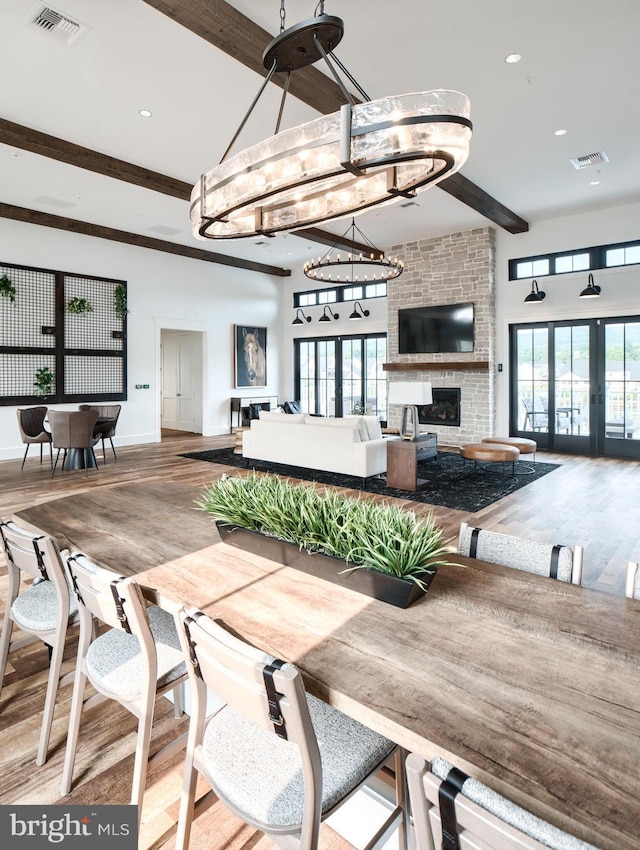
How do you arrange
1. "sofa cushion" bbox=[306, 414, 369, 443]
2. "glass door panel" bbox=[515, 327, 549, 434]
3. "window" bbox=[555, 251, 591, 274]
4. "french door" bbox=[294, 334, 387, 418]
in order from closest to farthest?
"sofa cushion" bbox=[306, 414, 369, 443] < "window" bbox=[555, 251, 591, 274] < "glass door panel" bbox=[515, 327, 549, 434] < "french door" bbox=[294, 334, 387, 418]

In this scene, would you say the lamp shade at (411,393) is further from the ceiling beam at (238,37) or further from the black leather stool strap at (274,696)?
the black leather stool strap at (274,696)

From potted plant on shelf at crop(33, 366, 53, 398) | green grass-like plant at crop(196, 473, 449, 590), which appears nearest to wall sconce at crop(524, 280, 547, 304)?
green grass-like plant at crop(196, 473, 449, 590)

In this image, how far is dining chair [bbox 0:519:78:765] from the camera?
174 cm

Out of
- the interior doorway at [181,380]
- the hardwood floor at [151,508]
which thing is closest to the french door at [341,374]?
the interior doorway at [181,380]

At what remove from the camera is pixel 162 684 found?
1587 mm

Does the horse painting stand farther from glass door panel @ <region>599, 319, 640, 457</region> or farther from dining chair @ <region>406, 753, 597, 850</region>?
dining chair @ <region>406, 753, 597, 850</region>

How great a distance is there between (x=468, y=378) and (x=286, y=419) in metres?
3.96

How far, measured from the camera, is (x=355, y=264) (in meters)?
8.84

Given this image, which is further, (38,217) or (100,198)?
(38,217)

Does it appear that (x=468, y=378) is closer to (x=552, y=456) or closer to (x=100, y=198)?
(x=552, y=456)

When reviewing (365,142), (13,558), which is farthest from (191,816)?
(365,142)

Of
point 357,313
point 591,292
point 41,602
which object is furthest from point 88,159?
point 591,292

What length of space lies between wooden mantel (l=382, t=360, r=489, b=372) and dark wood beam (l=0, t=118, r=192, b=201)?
15.9 ft

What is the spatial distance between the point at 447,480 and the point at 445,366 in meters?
3.25
